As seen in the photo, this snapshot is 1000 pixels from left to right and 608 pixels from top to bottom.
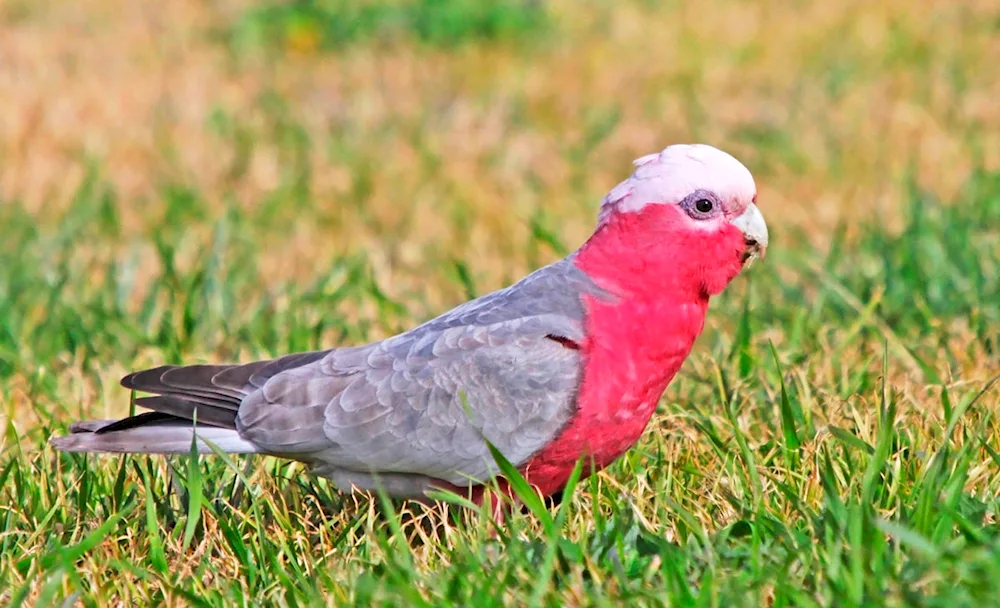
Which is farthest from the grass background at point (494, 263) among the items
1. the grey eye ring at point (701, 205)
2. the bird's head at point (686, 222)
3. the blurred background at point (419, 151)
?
the grey eye ring at point (701, 205)

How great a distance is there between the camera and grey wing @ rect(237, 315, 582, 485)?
309 cm

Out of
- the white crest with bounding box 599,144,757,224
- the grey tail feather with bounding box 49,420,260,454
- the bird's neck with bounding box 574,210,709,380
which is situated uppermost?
the white crest with bounding box 599,144,757,224

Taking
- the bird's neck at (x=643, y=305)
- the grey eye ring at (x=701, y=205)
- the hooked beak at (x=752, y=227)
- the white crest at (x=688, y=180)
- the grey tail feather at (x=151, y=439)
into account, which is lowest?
A: the grey tail feather at (x=151, y=439)

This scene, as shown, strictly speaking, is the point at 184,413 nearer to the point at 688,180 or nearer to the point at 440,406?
the point at 440,406

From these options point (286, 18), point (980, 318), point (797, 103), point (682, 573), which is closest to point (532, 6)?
point (286, 18)

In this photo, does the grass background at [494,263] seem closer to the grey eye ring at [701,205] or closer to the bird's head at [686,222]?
the bird's head at [686,222]

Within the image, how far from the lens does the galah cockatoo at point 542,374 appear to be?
3086mm

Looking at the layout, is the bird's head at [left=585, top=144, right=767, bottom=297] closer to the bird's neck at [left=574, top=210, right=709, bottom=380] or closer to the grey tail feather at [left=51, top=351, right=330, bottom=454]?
the bird's neck at [left=574, top=210, right=709, bottom=380]

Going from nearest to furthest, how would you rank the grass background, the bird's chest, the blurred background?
the grass background < the bird's chest < the blurred background

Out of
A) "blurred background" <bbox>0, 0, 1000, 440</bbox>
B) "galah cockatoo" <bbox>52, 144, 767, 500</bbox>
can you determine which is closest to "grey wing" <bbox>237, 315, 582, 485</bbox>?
"galah cockatoo" <bbox>52, 144, 767, 500</bbox>

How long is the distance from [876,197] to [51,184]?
3.91m

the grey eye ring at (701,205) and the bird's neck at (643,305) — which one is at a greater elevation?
the grey eye ring at (701,205)

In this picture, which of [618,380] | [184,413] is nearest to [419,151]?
[184,413]

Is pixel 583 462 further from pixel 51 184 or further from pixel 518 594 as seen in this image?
pixel 51 184
